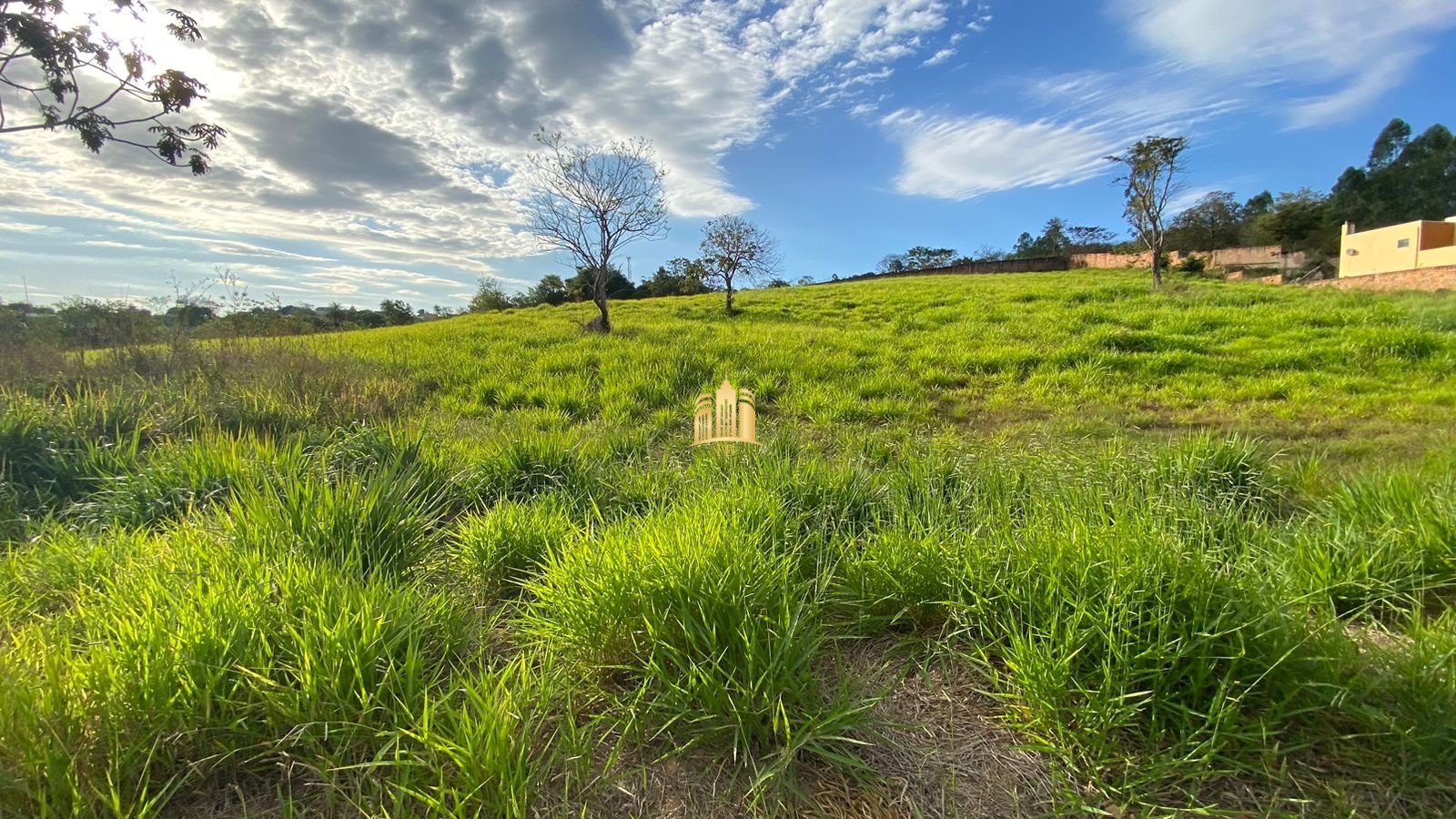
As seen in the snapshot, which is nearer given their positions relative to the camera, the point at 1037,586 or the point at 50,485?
the point at 1037,586

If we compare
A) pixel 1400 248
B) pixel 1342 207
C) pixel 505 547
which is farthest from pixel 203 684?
pixel 1342 207

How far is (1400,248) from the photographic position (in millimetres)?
24750

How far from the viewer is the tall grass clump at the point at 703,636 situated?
4.94 ft

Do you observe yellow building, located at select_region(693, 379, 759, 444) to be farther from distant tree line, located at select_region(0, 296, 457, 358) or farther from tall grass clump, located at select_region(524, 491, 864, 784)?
distant tree line, located at select_region(0, 296, 457, 358)

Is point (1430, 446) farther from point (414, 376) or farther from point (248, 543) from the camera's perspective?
point (414, 376)

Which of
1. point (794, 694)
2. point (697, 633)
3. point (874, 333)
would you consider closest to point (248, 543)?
point (697, 633)

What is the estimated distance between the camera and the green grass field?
1372 mm

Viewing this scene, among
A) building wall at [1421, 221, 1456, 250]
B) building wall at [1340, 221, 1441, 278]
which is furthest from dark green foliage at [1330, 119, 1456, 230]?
building wall at [1421, 221, 1456, 250]

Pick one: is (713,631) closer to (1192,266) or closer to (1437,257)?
(1437,257)

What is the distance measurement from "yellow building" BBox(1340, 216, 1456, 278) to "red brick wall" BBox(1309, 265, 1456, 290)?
506cm

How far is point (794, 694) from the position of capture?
5.13ft

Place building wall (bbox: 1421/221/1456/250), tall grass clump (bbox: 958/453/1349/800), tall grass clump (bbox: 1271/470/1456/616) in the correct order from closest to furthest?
tall grass clump (bbox: 958/453/1349/800), tall grass clump (bbox: 1271/470/1456/616), building wall (bbox: 1421/221/1456/250)

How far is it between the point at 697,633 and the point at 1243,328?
452 inches

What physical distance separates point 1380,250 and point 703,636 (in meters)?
39.1
